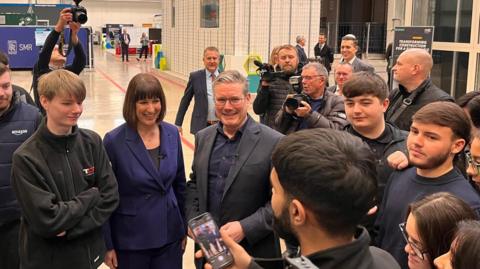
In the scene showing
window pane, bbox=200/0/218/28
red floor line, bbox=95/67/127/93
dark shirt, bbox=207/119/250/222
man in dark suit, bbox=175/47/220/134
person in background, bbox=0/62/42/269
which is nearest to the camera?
dark shirt, bbox=207/119/250/222

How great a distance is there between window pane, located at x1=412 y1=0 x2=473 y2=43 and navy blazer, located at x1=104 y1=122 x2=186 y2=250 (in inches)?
309

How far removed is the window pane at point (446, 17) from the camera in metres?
9.15

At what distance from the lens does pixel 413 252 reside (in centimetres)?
189

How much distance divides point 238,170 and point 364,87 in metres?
0.96

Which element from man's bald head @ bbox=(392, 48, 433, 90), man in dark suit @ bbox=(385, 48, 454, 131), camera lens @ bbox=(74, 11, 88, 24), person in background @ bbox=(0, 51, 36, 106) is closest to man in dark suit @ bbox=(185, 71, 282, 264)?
person in background @ bbox=(0, 51, 36, 106)

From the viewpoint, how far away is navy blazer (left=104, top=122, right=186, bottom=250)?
115 inches

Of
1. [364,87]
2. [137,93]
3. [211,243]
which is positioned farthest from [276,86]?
[211,243]

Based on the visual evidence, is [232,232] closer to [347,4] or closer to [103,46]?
[347,4]

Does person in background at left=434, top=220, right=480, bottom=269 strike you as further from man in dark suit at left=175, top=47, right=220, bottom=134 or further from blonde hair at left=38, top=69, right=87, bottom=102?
man in dark suit at left=175, top=47, right=220, bottom=134

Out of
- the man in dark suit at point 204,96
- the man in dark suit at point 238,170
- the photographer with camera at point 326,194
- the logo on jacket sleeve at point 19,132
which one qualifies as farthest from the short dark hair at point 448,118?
the man in dark suit at point 204,96

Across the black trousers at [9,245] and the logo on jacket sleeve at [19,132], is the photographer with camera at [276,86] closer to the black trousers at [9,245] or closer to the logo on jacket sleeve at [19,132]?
the logo on jacket sleeve at [19,132]

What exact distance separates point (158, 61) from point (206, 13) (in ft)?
20.0

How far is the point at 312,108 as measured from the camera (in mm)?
4148

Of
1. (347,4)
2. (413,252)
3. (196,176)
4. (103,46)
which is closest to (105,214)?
(196,176)
